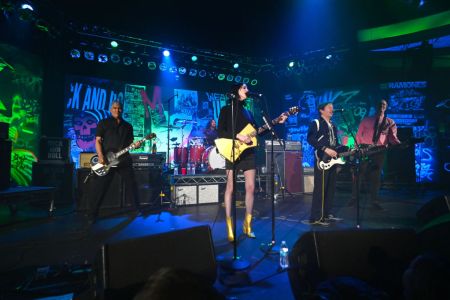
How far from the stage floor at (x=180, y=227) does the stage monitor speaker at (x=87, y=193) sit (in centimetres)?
40

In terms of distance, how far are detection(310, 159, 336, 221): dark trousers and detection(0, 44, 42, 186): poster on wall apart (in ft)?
30.7

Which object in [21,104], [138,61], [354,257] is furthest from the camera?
[138,61]

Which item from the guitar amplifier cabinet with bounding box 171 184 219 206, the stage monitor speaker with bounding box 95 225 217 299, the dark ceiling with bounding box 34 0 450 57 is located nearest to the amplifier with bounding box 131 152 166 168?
the guitar amplifier cabinet with bounding box 171 184 219 206

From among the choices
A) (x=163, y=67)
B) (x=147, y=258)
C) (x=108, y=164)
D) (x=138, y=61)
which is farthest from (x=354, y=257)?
(x=163, y=67)

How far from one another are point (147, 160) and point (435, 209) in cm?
697

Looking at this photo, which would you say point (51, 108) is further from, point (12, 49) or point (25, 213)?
point (25, 213)

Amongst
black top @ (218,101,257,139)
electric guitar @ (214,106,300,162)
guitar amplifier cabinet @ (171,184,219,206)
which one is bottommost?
guitar amplifier cabinet @ (171,184,219,206)

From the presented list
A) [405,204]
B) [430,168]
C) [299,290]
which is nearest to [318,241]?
[299,290]

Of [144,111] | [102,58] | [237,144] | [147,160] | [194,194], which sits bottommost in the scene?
[194,194]

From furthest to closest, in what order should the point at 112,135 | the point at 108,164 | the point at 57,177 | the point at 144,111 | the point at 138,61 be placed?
the point at 144,111 → the point at 138,61 → the point at 57,177 → the point at 112,135 → the point at 108,164

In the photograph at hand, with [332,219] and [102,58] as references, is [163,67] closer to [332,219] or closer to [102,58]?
[102,58]

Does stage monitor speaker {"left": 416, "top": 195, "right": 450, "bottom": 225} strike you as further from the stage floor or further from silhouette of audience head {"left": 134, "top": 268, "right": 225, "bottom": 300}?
silhouette of audience head {"left": 134, "top": 268, "right": 225, "bottom": 300}

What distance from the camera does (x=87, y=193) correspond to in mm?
7461

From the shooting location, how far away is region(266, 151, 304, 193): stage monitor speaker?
9.73 m
